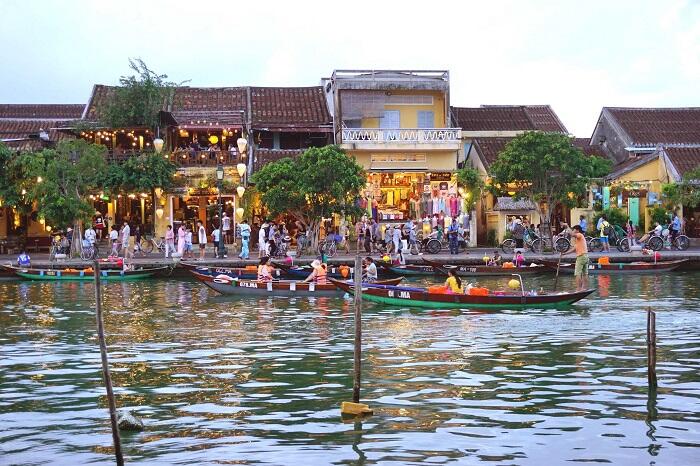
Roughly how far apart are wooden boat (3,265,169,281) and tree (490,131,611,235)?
50.5 ft

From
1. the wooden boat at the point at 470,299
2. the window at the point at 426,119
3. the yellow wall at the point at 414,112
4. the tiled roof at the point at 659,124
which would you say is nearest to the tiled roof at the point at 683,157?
the tiled roof at the point at 659,124

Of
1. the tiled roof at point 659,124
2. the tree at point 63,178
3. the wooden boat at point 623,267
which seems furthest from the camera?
the tiled roof at point 659,124

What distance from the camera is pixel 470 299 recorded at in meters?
23.4

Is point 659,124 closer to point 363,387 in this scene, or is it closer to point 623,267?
point 623,267

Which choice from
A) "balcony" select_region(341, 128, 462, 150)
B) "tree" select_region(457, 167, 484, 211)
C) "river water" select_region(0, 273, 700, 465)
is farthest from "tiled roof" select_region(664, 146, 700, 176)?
"river water" select_region(0, 273, 700, 465)

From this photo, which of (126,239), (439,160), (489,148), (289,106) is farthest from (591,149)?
(126,239)

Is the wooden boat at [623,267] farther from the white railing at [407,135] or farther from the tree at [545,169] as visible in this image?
the white railing at [407,135]

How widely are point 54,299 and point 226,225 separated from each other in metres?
14.9

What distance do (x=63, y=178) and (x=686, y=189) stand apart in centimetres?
2662

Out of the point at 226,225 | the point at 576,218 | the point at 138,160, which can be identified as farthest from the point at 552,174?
the point at 138,160

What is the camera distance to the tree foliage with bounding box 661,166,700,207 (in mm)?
42312

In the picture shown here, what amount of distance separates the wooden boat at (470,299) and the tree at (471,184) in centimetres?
2013

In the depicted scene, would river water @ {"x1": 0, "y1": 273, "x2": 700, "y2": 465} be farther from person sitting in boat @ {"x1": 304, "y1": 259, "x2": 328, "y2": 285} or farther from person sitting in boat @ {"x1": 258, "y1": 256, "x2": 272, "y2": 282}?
person sitting in boat @ {"x1": 258, "y1": 256, "x2": 272, "y2": 282}

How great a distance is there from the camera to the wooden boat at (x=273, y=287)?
2781 cm
